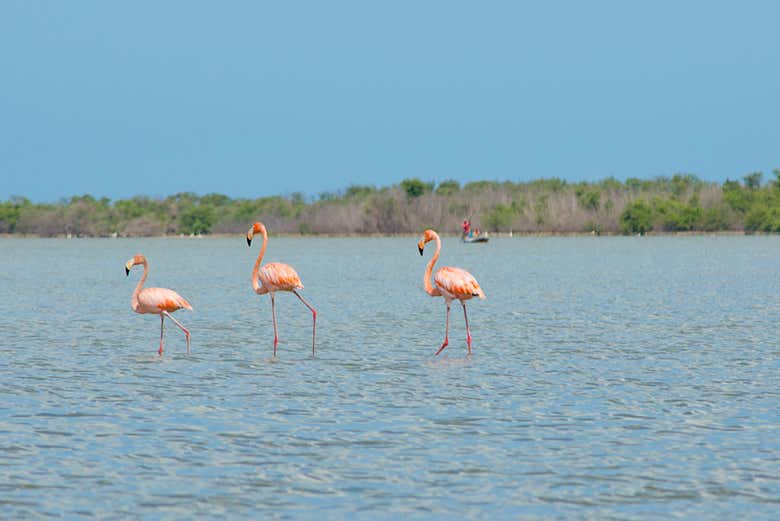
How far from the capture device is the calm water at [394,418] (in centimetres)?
768

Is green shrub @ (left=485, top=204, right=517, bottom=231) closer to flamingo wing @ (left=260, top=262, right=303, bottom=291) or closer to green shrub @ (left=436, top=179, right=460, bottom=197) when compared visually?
green shrub @ (left=436, top=179, right=460, bottom=197)

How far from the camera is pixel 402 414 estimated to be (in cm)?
1073

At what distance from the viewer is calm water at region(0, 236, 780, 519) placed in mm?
7680

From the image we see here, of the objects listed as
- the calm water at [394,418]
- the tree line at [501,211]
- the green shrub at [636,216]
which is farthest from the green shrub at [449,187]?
the calm water at [394,418]

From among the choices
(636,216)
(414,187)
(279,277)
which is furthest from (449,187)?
(279,277)

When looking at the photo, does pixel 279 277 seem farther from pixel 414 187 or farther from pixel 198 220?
pixel 198 220

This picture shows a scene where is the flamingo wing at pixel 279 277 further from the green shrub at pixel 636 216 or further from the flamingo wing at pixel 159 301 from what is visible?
the green shrub at pixel 636 216

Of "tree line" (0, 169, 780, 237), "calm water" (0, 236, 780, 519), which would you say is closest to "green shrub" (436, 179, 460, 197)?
"tree line" (0, 169, 780, 237)

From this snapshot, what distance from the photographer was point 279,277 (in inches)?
653

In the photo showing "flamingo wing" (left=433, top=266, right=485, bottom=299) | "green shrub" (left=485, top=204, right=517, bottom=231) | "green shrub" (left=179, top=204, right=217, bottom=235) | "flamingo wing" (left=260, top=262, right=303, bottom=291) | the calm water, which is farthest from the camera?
"green shrub" (left=179, top=204, right=217, bottom=235)

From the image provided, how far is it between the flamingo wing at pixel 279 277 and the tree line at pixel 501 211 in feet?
331

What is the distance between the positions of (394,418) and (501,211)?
372 ft

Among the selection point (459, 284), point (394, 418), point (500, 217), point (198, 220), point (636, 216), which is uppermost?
point (636, 216)

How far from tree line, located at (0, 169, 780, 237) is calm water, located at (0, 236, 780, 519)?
321 ft
